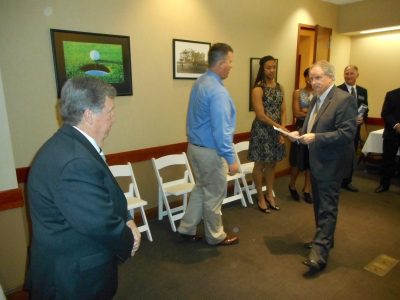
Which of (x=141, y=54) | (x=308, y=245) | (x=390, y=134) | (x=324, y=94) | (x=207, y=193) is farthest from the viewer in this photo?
(x=390, y=134)

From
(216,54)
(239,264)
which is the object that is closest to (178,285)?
(239,264)

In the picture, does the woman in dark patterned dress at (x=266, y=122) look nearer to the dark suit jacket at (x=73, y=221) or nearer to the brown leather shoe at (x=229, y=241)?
the brown leather shoe at (x=229, y=241)

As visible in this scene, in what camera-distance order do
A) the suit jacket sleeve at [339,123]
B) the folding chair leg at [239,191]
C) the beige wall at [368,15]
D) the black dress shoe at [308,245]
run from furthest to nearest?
the beige wall at [368,15]
the folding chair leg at [239,191]
the black dress shoe at [308,245]
the suit jacket sleeve at [339,123]

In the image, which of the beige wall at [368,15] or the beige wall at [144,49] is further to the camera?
the beige wall at [368,15]

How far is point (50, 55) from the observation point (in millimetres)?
2568

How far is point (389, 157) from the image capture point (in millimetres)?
4223

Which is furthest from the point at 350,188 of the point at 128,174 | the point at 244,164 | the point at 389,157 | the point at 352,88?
the point at 128,174

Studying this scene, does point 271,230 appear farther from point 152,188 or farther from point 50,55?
point 50,55

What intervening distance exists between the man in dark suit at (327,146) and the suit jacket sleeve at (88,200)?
1.63 metres

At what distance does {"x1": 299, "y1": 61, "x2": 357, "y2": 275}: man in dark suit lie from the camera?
2.25m

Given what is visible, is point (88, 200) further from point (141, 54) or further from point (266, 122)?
point (266, 122)

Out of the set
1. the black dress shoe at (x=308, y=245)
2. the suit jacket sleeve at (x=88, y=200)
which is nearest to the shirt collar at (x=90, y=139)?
the suit jacket sleeve at (x=88, y=200)

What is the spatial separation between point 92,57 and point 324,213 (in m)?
2.38

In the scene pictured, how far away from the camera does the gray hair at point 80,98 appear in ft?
3.96
